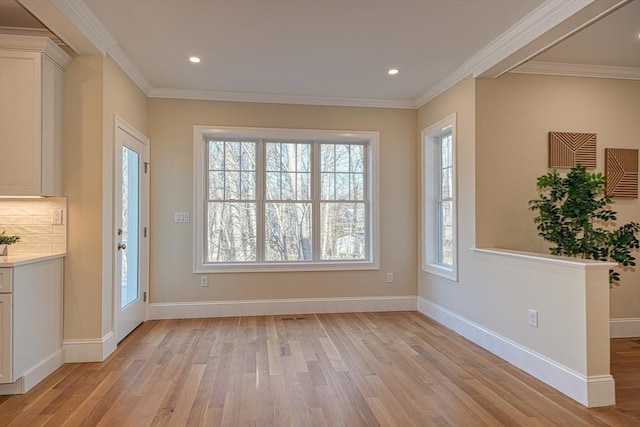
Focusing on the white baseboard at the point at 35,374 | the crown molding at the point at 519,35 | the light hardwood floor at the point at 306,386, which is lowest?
the light hardwood floor at the point at 306,386

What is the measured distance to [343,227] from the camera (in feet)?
16.1

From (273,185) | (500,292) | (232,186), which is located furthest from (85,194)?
(500,292)

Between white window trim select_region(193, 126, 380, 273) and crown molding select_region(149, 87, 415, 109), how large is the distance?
344 mm

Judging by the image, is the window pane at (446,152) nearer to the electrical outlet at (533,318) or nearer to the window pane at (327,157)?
the window pane at (327,157)

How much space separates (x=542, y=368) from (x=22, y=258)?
3.79 m

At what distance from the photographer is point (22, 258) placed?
2.65 m

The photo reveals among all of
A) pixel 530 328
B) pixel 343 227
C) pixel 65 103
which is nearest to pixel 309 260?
pixel 343 227

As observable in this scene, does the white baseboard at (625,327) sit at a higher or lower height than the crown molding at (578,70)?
lower

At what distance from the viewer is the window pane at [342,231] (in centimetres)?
486

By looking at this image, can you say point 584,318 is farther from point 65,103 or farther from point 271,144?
point 65,103

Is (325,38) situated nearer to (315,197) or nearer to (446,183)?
(315,197)

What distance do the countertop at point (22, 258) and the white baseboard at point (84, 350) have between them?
0.73 meters

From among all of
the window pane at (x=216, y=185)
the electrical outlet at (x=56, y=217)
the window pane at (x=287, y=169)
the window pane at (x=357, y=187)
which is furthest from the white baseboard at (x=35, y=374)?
the window pane at (x=357, y=187)

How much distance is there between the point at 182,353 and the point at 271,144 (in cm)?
262
